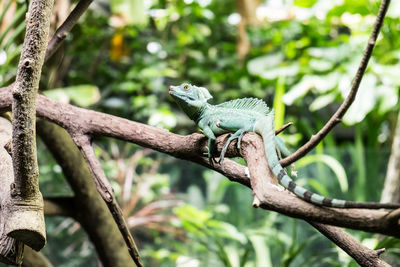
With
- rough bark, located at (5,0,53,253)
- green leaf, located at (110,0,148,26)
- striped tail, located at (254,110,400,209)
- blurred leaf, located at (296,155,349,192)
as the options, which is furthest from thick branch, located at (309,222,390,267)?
green leaf, located at (110,0,148,26)

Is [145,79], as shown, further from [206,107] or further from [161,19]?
[206,107]

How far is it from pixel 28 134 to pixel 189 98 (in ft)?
1.73

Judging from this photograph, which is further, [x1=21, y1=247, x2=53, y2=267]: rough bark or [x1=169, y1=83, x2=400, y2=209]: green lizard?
[x1=21, y1=247, x2=53, y2=267]: rough bark

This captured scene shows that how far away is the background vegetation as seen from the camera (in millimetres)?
2738

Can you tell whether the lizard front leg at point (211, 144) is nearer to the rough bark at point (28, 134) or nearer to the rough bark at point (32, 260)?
the rough bark at point (28, 134)

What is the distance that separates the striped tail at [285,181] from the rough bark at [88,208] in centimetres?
111

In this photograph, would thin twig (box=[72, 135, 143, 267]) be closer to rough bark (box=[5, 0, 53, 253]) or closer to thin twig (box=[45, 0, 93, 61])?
rough bark (box=[5, 0, 53, 253])

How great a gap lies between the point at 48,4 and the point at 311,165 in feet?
8.71

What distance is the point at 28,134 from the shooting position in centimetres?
100

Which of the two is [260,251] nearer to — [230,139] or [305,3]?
[230,139]

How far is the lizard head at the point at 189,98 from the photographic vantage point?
4.43 feet

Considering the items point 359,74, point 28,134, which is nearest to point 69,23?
point 28,134

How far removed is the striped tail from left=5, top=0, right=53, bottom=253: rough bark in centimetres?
55

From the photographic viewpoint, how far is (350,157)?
3.35m
